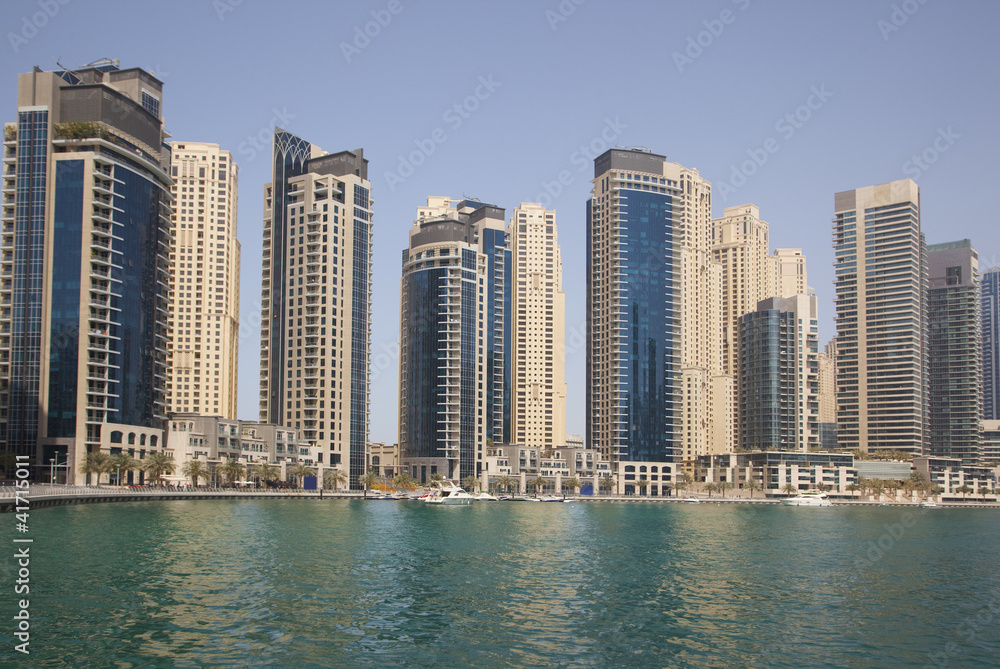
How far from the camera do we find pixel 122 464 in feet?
515

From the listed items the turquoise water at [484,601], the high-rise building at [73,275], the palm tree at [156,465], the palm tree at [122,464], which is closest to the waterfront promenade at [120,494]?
the palm tree at [156,465]

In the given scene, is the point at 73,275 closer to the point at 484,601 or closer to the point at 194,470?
the point at 194,470

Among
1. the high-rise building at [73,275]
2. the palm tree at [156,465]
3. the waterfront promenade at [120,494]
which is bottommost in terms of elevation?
the waterfront promenade at [120,494]

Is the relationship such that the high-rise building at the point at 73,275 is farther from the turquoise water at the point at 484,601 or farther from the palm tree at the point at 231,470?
the turquoise water at the point at 484,601

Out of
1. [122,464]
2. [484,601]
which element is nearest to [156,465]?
[122,464]

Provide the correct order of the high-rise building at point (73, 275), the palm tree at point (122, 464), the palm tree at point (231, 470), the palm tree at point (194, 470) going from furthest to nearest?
1. the palm tree at point (231, 470)
2. the palm tree at point (194, 470)
3. the high-rise building at point (73, 275)
4. the palm tree at point (122, 464)

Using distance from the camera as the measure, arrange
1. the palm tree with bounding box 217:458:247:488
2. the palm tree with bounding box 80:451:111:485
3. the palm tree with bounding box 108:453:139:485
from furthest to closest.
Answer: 1. the palm tree with bounding box 217:458:247:488
2. the palm tree with bounding box 108:453:139:485
3. the palm tree with bounding box 80:451:111:485

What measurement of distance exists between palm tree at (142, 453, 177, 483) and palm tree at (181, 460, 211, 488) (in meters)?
8.22

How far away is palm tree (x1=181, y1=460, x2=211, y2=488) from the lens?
178625mm

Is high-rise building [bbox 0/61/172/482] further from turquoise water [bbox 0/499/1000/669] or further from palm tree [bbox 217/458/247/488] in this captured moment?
turquoise water [bbox 0/499/1000/669]

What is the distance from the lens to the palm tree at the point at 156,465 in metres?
164

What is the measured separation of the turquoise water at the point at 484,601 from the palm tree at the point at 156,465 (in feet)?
217

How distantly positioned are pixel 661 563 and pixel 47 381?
124 m

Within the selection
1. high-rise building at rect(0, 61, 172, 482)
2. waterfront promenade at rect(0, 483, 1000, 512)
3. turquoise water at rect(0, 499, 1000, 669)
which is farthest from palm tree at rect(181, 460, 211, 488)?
turquoise water at rect(0, 499, 1000, 669)
